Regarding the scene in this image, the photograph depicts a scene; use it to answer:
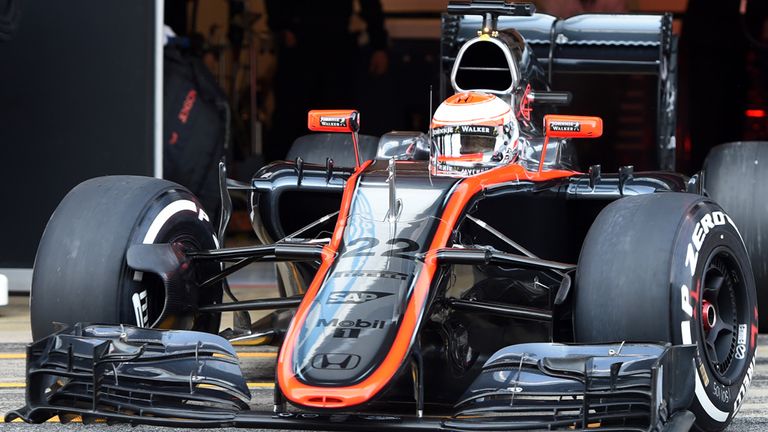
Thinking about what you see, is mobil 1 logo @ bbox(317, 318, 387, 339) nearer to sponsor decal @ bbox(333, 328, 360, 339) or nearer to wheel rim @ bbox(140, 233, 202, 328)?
sponsor decal @ bbox(333, 328, 360, 339)

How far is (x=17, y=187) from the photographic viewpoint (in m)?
8.91

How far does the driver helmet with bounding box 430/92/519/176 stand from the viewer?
5.18 meters

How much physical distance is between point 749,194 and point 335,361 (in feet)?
11.0

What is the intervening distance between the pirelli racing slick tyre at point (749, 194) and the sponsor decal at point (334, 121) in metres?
2.15

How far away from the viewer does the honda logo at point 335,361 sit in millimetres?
4043

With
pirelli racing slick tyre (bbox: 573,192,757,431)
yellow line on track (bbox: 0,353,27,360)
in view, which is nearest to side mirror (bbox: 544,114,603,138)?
pirelli racing slick tyre (bbox: 573,192,757,431)

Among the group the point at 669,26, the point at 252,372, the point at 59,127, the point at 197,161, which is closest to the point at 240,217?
the point at 197,161

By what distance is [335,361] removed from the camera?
4059mm

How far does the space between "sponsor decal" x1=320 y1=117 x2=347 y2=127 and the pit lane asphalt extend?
101 cm

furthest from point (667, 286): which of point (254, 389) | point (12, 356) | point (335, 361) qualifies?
point (12, 356)

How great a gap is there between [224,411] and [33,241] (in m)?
5.10

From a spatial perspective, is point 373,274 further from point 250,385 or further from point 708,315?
point 250,385

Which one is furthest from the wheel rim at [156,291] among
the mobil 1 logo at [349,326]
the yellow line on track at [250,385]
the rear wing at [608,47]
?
the rear wing at [608,47]

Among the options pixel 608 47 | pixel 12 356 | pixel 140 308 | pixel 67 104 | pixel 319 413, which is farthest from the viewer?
pixel 67 104
